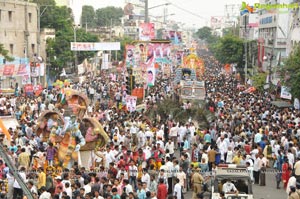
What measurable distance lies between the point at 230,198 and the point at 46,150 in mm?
6204

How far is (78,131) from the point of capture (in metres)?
18.3

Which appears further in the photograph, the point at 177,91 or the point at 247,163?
the point at 177,91

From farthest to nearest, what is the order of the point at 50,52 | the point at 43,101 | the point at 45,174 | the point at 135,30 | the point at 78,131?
1. the point at 135,30
2. the point at 50,52
3. the point at 43,101
4. the point at 78,131
5. the point at 45,174

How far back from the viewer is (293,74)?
99.2 feet

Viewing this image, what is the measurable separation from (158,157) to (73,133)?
96.0 inches

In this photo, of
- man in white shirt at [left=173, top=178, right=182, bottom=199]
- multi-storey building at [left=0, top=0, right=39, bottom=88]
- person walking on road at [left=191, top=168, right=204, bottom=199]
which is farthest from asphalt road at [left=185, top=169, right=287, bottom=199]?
multi-storey building at [left=0, top=0, right=39, bottom=88]

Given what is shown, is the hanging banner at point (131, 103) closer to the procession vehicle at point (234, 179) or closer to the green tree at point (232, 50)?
the procession vehicle at point (234, 179)

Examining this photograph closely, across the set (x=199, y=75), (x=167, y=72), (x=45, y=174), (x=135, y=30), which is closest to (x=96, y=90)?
(x=199, y=75)

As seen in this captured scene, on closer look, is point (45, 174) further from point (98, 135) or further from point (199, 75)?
point (199, 75)

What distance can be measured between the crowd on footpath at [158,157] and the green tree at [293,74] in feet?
7.27

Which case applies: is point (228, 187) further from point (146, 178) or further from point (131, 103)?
point (131, 103)

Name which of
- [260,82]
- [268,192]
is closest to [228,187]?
[268,192]

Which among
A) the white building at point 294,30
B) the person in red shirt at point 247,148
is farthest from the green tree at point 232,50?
the person in red shirt at point 247,148

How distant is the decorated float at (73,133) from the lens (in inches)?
702
